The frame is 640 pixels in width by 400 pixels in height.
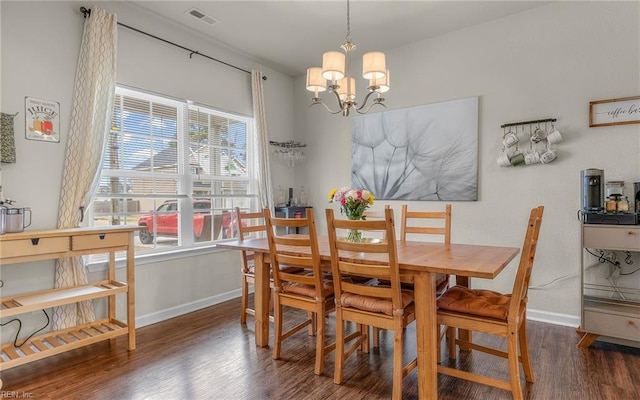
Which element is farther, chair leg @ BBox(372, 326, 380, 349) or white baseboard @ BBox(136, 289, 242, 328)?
white baseboard @ BBox(136, 289, 242, 328)

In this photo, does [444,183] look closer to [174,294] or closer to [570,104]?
[570,104]

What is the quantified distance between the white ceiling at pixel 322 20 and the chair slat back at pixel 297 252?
2021 millimetres

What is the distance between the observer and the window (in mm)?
3174

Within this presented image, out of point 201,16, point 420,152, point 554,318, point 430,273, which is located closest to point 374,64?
point 430,273

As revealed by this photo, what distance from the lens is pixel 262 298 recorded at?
8.90ft

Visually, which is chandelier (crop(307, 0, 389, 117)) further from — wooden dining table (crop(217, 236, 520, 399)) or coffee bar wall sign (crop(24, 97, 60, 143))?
coffee bar wall sign (crop(24, 97, 60, 143))

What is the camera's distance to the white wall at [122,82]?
→ 2545 mm

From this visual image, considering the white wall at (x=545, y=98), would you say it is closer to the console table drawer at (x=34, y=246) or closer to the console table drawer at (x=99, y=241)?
the console table drawer at (x=99, y=241)

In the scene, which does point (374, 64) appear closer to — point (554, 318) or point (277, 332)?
point (277, 332)

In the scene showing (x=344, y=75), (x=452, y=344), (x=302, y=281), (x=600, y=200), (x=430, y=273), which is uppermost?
(x=344, y=75)

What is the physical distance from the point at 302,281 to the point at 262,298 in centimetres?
54

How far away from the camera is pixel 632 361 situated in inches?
95.7

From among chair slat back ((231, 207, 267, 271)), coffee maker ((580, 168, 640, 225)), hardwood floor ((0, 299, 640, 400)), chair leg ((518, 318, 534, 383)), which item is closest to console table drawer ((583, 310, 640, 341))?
hardwood floor ((0, 299, 640, 400))

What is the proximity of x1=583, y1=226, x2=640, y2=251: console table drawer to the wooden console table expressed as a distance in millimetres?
3456
